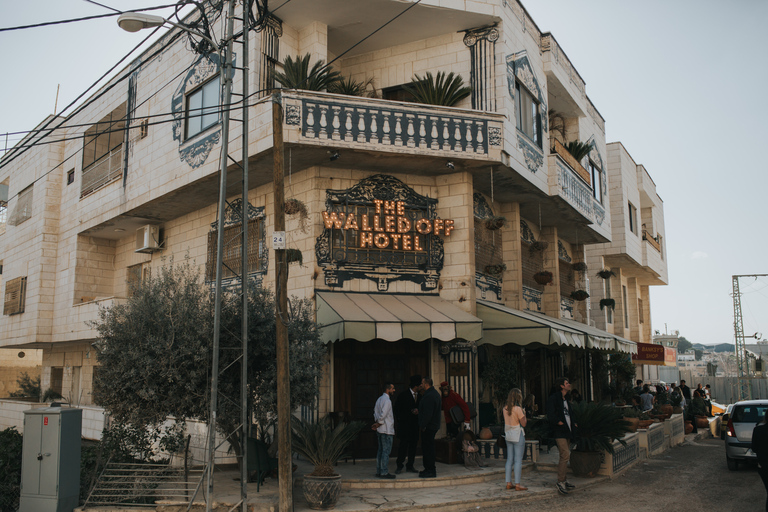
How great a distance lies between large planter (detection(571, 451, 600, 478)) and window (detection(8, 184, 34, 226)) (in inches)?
888

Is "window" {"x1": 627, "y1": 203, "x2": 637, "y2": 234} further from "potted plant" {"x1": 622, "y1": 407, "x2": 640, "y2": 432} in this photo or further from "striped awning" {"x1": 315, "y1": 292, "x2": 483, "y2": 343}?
"striped awning" {"x1": 315, "y1": 292, "x2": 483, "y2": 343}

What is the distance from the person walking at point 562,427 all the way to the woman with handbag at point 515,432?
0.60 m

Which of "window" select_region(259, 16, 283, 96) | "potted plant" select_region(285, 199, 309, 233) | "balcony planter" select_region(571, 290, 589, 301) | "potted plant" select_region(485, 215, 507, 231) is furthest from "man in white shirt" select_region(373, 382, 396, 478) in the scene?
"balcony planter" select_region(571, 290, 589, 301)

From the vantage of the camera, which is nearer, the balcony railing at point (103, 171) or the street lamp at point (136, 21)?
the street lamp at point (136, 21)

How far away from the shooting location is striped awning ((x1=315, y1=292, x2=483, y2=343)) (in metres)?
12.6

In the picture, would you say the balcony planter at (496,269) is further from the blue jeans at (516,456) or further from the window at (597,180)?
the window at (597,180)

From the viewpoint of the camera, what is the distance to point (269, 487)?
10.9 m

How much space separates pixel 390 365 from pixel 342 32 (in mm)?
8513

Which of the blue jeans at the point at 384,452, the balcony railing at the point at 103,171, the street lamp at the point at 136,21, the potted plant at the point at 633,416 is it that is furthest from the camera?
the balcony railing at the point at 103,171

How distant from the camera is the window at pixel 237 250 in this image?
1599cm

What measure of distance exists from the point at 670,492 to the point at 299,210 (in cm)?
929

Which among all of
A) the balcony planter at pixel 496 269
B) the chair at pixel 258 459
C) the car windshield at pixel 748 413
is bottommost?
the chair at pixel 258 459

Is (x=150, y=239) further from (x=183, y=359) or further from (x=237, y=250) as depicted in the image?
(x=183, y=359)

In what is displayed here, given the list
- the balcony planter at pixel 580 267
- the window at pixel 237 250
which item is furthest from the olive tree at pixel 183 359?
the balcony planter at pixel 580 267
